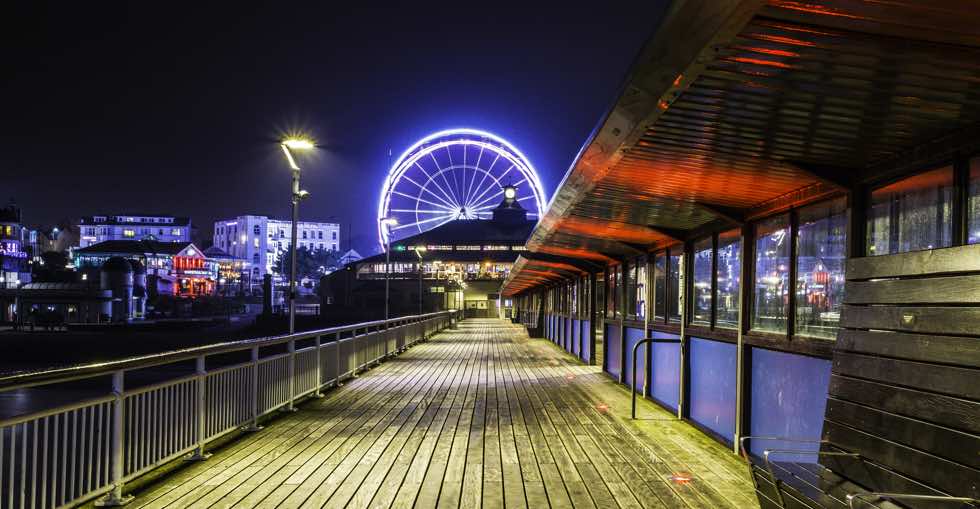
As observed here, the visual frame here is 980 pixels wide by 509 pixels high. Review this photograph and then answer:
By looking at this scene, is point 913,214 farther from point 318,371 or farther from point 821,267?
point 318,371

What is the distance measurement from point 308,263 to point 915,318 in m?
123

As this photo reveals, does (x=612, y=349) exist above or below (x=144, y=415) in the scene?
below

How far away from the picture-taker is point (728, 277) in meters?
6.80

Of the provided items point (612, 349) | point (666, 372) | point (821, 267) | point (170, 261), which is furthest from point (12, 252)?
point (821, 267)

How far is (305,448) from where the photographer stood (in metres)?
6.39

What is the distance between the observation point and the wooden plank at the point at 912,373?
261 centimetres

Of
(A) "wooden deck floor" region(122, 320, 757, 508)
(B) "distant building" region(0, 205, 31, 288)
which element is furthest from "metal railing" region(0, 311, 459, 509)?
(B) "distant building" region(0, 205, 31, 288)

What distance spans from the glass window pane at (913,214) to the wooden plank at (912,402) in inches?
30.8

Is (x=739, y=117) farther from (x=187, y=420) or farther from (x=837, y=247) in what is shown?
(x=187, y=420)

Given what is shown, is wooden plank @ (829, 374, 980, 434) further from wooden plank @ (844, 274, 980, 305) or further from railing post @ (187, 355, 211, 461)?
railing post @ (187, 355, 211, 461)

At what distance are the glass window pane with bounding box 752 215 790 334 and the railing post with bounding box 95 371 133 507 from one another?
4678 mm

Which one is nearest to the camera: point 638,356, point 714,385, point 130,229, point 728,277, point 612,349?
point 728,277

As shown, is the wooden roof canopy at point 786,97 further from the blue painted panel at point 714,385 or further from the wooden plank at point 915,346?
the blue painted panel at point 714,385

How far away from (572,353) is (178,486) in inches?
566
